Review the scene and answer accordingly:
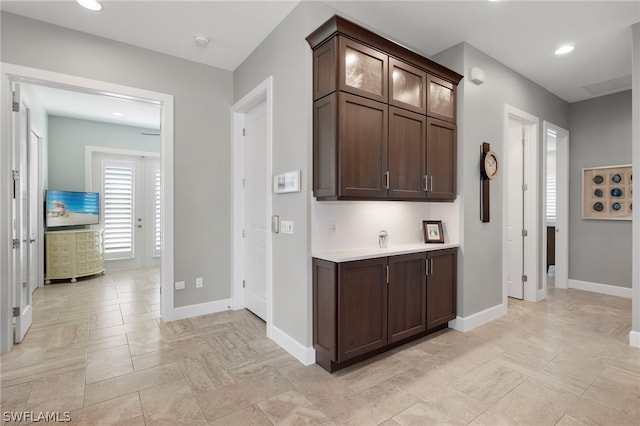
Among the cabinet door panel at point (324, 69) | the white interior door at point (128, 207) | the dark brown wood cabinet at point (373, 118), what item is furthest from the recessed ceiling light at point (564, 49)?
the white interior door at point (128, 207)

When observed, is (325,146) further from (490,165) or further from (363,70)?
(490,165)

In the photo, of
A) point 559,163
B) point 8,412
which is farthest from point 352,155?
point 559,163

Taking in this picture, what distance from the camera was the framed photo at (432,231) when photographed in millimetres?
3426

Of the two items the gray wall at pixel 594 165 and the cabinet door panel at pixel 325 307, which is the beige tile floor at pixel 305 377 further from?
the gray wall at pixel 594 165

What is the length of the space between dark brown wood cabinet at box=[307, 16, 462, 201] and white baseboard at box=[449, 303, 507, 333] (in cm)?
131

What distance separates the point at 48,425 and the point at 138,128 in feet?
19.6

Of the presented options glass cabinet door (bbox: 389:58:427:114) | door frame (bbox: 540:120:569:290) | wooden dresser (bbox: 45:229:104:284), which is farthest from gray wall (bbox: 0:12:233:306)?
door frame (bbox: 540:120:569:290)

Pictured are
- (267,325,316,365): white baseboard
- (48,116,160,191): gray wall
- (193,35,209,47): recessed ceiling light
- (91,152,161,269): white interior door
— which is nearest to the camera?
(267,325,316,365): white baseboard

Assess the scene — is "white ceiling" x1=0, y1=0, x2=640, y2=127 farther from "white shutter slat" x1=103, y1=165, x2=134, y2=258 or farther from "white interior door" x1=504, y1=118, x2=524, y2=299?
"white shutter slat" x1=103, y1=165, x2=134, y2=258

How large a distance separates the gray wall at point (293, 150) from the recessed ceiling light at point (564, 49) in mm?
2631

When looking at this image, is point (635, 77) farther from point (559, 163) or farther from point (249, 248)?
point (249, 248)

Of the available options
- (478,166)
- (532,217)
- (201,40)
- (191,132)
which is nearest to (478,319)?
(478,166)

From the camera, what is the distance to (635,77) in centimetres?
294

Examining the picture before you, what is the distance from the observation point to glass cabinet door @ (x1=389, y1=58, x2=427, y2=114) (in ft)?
9.23
